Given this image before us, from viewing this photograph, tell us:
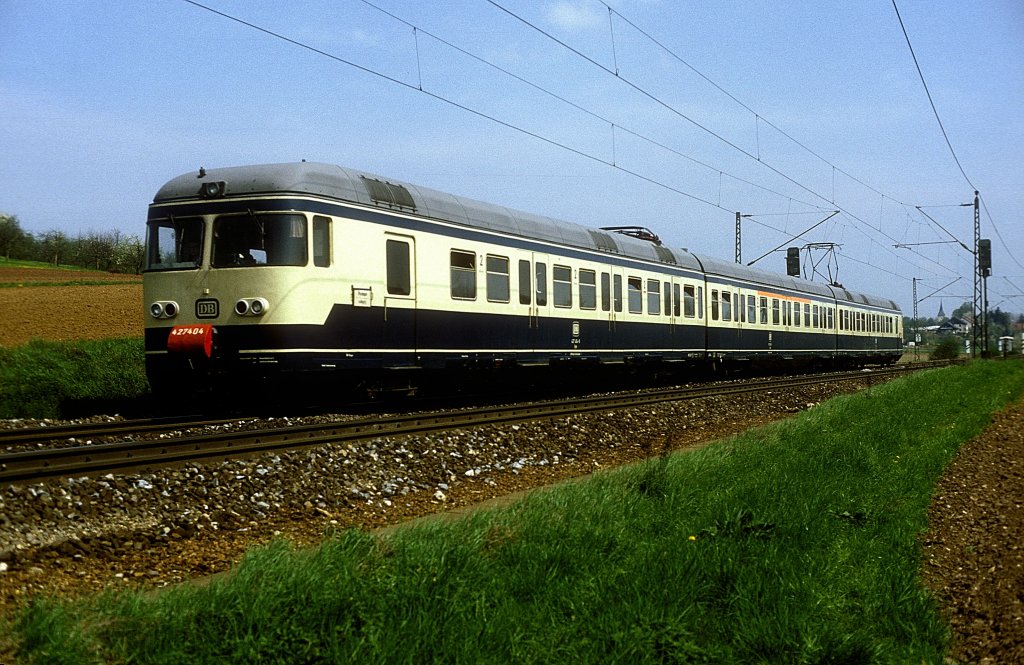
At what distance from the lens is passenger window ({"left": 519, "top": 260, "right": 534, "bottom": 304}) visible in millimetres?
17234

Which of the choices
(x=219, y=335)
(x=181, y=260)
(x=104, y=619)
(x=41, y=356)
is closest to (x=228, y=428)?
(x=219, y=335)

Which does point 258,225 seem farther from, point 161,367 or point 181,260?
point 161,367

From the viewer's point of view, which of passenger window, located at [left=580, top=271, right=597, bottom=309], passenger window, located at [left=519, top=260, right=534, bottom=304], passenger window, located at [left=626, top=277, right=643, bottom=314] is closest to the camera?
passenger window, located at [left=519, top=260, right=534, bottom=304]

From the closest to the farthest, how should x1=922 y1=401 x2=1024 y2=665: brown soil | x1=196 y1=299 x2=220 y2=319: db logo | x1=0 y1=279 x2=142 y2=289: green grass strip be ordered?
x1=922 y1=401 x2=1024 y2=665: brown soil, x1=196 y1=299 x2=220 y2=319: db logo, x1=0 y1=279 x2=142 y2=289: green grass strip

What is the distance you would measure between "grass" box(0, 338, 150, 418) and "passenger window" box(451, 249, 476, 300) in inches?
267

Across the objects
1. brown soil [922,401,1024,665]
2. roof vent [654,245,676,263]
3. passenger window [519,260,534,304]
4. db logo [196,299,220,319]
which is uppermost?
roof vent [654,245,676,263]

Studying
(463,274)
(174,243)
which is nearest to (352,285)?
(174,243)

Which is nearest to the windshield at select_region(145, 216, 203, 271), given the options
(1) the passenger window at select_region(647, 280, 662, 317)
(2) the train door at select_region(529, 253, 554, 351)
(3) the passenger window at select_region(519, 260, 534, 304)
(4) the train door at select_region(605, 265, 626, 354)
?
(3) the passenger window at select_region(519, 260, 534, 304)

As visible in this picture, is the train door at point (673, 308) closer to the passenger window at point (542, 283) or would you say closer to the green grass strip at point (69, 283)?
the passenger window at point (542, 283)

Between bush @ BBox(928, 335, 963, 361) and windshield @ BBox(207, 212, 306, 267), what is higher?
windshield @ BBox(207, 212, 306, 267)

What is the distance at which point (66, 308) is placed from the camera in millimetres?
32031

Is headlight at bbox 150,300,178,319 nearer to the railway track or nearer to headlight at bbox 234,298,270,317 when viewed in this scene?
headlight at bbox 234,298,270,317

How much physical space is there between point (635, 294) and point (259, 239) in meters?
11.0

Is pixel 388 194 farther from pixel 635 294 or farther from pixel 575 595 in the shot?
pixel 575 595
